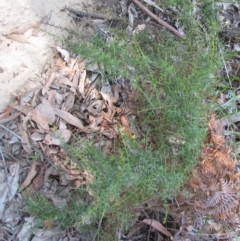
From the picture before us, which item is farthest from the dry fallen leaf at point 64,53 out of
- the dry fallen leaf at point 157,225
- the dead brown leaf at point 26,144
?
the dry fallen leaf at point 157,225

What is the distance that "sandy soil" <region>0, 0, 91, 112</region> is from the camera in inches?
110

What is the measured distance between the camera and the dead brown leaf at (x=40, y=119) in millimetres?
2721

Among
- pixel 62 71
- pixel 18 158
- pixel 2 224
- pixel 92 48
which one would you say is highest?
pixel 92 48

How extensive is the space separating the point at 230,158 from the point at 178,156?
0.35 meters

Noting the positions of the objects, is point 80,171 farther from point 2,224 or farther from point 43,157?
point 2,224

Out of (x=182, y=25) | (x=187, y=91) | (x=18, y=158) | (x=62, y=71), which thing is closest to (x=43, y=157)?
(x=18, y=158)

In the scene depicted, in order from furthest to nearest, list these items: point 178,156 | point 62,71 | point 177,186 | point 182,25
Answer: point 182,25 < point 62,71 < point 178,156 < point 177,186

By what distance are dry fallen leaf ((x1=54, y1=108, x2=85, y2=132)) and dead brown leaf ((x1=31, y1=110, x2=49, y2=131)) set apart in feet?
0.31

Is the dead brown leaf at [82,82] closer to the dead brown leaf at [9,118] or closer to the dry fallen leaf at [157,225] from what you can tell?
the dead brown leaf at [9,118]

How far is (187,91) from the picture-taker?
2.48m

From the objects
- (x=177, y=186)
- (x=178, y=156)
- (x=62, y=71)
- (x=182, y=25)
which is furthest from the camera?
(x=182, y=25)

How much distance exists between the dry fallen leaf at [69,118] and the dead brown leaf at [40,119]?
95 mm

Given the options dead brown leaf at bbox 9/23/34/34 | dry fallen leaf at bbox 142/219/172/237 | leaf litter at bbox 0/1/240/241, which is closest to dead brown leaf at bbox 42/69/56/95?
leaf litter at bbox 0/1/240/241

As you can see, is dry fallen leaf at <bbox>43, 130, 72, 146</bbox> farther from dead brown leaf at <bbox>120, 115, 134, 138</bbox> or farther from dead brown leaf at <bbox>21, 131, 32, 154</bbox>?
dead brown leaf at <bbox>120, 115, 134, 138</bbox>
